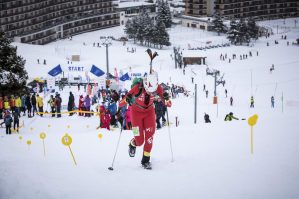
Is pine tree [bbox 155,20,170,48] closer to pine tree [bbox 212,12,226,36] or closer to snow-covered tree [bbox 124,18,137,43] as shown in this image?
snow-covered tree [bbox 124,18,137,43]

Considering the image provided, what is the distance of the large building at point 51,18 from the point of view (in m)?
75.6

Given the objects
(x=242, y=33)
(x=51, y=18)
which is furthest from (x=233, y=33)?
(x=51, y=18)

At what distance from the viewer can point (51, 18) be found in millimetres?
86750

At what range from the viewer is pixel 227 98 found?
3684cm

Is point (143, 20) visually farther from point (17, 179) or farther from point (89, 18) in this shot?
point (17, 179)

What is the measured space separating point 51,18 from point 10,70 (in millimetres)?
70235

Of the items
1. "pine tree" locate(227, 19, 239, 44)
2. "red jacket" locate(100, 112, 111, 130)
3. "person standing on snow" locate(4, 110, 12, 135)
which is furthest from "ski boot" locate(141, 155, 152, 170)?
"pine tree" locate(227, 19, 239, 44)

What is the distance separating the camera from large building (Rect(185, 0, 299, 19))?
3957 inches

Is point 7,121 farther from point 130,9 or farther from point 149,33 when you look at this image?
point 130,9

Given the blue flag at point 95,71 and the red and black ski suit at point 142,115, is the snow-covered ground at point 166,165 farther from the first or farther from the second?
the blue flag at point 95,71

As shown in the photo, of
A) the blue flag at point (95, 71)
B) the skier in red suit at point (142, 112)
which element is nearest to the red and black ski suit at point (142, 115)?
the skier in red suit at point (142, 112)

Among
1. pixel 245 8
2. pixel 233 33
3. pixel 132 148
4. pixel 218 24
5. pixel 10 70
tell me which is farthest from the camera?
pixel 245 8

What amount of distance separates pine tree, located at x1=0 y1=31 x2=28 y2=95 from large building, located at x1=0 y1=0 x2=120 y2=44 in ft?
182

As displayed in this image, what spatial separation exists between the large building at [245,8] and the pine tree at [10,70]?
276 ft
